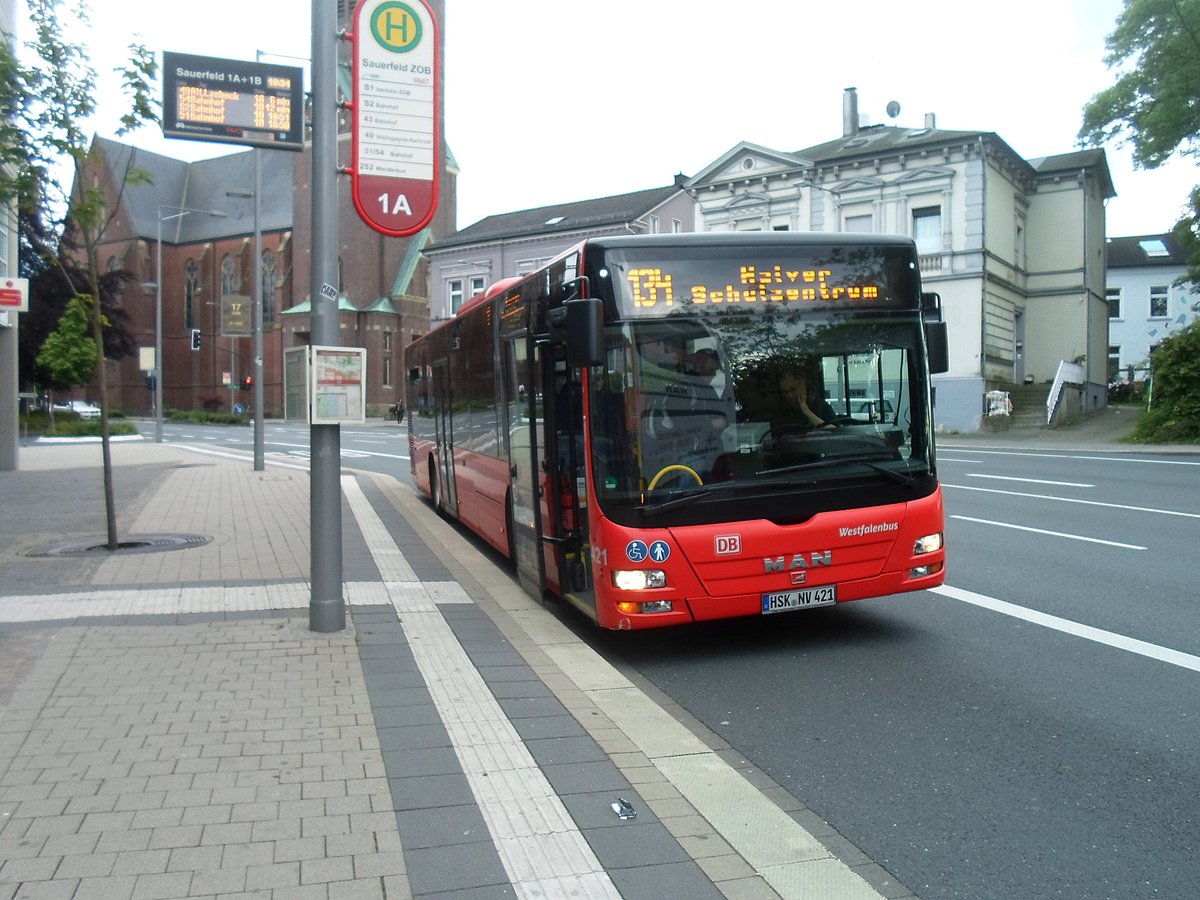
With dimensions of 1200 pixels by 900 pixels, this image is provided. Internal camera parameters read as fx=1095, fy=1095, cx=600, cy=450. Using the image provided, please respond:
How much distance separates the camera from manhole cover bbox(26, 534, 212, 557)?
10.8 meters

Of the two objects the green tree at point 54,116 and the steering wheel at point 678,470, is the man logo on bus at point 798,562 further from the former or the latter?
the green tree at point 54,116

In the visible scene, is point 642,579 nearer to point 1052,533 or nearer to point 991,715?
point 991,715

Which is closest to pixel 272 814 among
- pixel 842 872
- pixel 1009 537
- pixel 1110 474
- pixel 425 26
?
pixel 842 872

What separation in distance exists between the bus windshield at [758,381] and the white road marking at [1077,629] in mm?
1519

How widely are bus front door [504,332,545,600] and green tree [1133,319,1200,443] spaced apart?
25960 millimetres

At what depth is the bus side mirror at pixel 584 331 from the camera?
656 cm

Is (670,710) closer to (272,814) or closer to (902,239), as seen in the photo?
(272,814)

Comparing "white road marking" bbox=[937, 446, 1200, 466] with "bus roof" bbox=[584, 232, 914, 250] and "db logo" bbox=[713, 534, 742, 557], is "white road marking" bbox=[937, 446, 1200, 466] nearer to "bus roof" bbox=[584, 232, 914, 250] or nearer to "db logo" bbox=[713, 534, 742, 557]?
"bus roof" bbox=[584, 232, 914, 250]

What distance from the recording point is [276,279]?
77812mm

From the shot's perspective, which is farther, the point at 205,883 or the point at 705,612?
the point at 705,612

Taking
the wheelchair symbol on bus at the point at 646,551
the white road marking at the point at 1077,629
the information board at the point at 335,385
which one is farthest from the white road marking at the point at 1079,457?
the information board at the point at 335,385

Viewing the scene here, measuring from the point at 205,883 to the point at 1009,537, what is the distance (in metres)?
10.4

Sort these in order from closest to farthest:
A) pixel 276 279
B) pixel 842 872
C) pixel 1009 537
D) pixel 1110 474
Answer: pixel 842 872 → pixel 1009 537 → pixel 1110 474 → pixel 276 279

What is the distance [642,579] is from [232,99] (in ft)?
15.2
